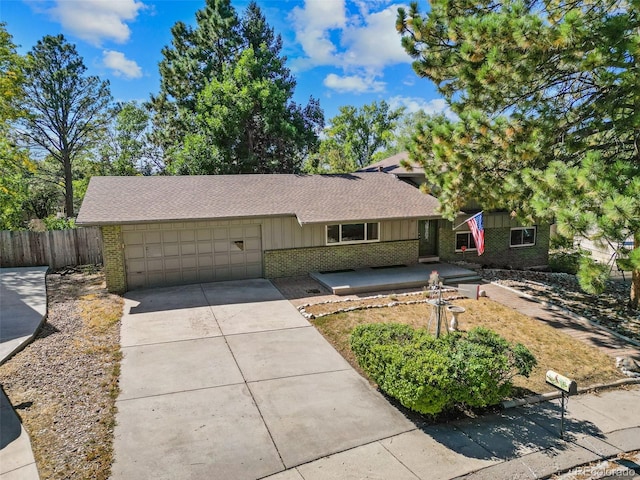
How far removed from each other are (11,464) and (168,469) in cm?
192

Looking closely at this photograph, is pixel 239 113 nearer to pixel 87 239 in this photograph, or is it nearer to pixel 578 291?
pixel 87 239

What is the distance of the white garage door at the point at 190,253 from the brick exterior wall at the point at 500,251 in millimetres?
7832

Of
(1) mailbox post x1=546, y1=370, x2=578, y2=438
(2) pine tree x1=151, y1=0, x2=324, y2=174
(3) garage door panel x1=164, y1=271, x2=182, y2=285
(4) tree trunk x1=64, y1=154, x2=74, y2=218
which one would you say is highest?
(2) pine tree x1=151, y1=0, x2=324, y2=174

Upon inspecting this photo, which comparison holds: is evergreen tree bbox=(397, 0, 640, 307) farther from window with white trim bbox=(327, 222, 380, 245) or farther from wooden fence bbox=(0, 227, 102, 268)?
wooden fence bbox=(0, 227, 102, 268)

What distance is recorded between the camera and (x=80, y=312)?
35.9ft

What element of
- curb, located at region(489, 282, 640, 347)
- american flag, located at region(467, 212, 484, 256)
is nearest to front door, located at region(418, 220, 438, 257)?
curb, located at region(489, 282, 640, 347)

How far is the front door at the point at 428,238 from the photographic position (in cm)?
1706

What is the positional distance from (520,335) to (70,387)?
9654 mm

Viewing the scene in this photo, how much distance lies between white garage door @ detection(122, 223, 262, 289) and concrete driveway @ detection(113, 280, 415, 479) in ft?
9.29

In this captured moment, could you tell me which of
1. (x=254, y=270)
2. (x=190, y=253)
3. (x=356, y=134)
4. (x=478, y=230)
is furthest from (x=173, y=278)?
(x=356, y=134)

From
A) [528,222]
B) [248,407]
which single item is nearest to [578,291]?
[528,222]

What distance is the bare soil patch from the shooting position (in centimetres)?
532

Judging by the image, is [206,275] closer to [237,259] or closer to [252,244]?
[237,259]

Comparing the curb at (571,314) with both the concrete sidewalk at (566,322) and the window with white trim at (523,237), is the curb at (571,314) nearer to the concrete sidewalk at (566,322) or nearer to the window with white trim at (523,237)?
the concrete sidewalk at (566,322)
